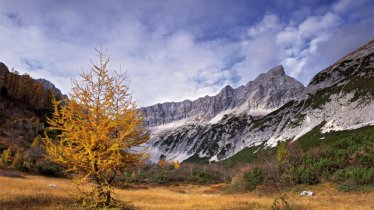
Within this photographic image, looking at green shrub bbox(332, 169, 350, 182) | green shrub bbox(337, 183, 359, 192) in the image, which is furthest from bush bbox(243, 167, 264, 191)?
green shrub bbox(337, 183, 359, 192)

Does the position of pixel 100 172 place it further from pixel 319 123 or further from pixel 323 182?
pixel 319 123

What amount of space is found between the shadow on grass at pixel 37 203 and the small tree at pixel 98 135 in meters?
1.48

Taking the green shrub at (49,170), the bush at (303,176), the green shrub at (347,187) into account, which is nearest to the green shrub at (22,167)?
the green shrub at (49,170)

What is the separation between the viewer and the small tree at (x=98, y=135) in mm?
14766

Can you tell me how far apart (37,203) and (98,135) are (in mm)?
5643

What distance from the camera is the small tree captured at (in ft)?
48.4

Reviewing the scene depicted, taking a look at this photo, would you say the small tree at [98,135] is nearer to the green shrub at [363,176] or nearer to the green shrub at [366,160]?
the green shrub at [363,176]

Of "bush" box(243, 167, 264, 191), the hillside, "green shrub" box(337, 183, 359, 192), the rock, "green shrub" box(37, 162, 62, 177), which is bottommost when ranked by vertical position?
the rock

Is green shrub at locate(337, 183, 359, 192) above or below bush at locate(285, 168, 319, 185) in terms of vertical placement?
below

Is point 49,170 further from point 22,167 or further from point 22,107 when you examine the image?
point 22,107

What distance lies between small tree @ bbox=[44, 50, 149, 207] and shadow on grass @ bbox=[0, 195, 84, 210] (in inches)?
58.2

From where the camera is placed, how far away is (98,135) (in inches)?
592

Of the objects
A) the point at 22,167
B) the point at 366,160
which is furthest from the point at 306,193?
the point at 22,167

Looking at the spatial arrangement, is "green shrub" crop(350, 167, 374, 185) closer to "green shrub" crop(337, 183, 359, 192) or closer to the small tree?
"green shrub" crop(337, 183, 359, 192)
